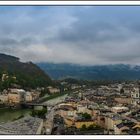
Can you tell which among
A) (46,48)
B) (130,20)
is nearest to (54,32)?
(46,48)

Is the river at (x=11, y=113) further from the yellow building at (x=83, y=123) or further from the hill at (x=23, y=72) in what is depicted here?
the yellow building at (x=83, y=123)

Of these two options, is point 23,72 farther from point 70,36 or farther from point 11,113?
point 70,36

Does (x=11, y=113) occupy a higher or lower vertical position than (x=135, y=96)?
lower

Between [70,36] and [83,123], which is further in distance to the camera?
[70,36]

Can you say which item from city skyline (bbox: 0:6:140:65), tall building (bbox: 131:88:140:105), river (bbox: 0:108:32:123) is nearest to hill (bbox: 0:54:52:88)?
city skyline (bbox: 0:6:140:65)

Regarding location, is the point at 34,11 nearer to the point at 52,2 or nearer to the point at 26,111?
the point at 52,2

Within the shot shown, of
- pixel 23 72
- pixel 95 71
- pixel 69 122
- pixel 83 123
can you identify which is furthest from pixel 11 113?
pixel 95 71

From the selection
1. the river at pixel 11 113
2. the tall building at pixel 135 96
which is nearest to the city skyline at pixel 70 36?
the tall building at pixel 135 96
